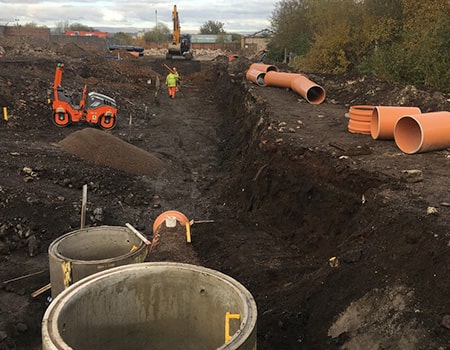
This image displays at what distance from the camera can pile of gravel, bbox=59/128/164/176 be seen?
12.4m

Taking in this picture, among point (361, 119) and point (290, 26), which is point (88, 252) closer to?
point (361, 119)

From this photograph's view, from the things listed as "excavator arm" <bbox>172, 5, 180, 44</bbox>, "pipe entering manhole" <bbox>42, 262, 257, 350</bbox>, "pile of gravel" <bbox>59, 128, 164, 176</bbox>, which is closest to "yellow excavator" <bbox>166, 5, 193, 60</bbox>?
"excavator arm" <bbox>172, 5, 180, 44</bbox>

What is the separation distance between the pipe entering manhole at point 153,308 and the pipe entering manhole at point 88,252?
3.42 feet

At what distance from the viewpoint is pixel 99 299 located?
14.7 feet

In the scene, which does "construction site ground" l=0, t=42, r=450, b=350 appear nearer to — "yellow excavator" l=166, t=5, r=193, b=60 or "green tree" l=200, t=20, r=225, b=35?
"yellow excavator" l=166, t=5, r=193, b=60

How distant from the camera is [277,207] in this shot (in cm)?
869

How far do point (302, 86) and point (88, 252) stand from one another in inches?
428

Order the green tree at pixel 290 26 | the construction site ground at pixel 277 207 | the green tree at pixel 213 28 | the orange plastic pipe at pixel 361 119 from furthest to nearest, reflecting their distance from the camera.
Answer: the green tree at pixel 213 28 → the green tree at pixel 290 26 → the orange plastic pipe at pixel 361 119 → the construction site ground at pixel 277 207

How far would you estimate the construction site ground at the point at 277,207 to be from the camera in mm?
4770

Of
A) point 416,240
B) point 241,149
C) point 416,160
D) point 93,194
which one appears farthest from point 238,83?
point 416,240

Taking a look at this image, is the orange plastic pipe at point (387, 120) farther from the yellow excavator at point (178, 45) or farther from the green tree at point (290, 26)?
the yellow excavator at point (178, 45)

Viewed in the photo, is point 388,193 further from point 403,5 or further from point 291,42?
point 291,42

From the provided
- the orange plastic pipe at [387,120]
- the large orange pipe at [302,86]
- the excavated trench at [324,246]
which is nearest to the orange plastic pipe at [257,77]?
the large orange pipe at [302,86]

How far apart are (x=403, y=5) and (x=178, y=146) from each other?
1140cm
